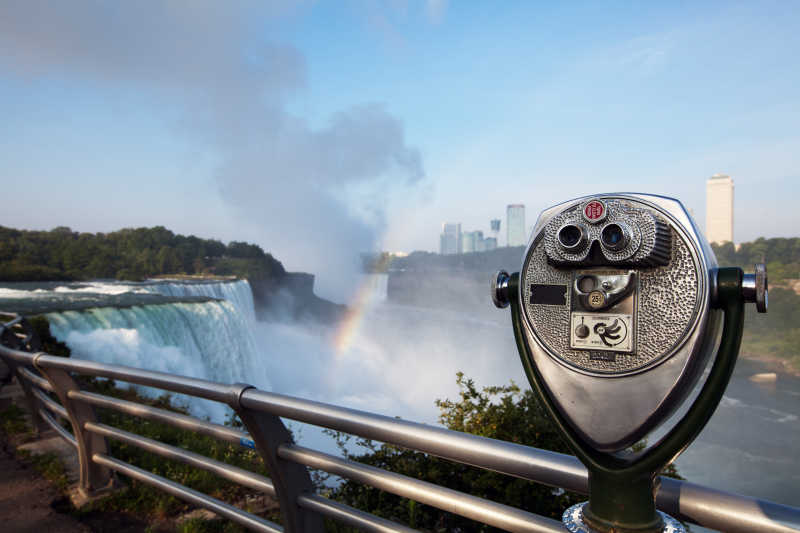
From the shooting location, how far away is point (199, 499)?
2275 millimetres

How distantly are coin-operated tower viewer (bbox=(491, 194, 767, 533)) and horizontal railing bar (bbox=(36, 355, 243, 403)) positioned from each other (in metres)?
1.11

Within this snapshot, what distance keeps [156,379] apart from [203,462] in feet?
1.36

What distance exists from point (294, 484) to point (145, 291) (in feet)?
75.0

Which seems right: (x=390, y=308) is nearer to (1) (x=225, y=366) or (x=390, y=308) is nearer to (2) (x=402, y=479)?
(1) (x=225, y=366)

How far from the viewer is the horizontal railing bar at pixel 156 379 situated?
1.71 metres

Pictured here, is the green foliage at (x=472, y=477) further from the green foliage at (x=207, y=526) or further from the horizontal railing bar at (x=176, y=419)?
the horizontal railing bar at (x=176, y=419)

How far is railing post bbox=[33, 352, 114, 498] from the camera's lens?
2.87 meters

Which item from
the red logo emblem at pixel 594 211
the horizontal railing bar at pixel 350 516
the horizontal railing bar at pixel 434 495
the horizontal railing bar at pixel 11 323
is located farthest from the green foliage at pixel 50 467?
the red logo emblem at pixel 594 211

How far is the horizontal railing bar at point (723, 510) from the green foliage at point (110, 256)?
109 ft

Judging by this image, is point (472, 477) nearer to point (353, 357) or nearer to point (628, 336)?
point (628, 336)

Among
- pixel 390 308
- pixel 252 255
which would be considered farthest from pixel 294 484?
pixel 390 308

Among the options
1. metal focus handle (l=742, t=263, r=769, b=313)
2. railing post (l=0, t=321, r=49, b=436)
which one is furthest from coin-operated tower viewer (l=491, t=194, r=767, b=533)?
railing post (l=0, t=321, r=49, b=436)

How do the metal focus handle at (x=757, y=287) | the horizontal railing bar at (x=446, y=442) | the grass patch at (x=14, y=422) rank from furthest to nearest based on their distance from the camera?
the grass patch at (x=14, y=422) < the horizontal railing bar at (x=446, y=442) < the metal focus handle at (x=757, y=287)

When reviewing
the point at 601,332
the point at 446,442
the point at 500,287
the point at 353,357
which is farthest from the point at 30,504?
the point at 353,357
